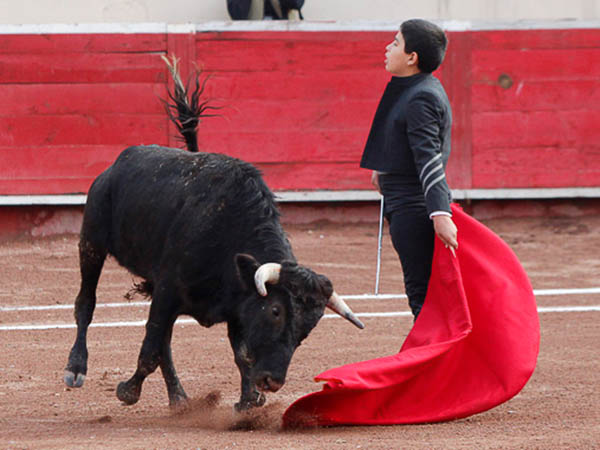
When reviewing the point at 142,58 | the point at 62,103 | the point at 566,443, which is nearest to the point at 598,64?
the point at 142,58

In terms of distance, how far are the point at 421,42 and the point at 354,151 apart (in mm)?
6221

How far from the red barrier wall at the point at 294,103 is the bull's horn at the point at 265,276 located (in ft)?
20.5

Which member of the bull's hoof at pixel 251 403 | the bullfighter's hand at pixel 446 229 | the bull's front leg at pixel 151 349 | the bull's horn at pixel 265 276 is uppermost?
the bullfighter's hand at pixel 446 229

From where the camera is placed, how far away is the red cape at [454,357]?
12.1 ft

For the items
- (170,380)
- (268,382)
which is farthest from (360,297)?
(268,382)

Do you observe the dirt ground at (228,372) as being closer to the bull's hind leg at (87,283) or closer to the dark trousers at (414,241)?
the bull's hind leg at (87,283)

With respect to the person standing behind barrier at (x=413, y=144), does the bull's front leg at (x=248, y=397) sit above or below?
below

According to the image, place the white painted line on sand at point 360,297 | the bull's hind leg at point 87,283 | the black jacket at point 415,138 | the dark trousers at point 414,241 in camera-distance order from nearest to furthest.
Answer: the black jacket at point 415,138
the dark trousers at point 414,241
the bull's hind leg at point 87,283
the white painted line on sand at point 360,297

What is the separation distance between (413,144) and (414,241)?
0.36 metres

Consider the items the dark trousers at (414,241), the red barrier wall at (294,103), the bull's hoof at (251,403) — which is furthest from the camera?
the red barrier wall at (294,103)

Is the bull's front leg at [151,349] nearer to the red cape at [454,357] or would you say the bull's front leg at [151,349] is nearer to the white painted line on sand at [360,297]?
the red cape at [454,357]

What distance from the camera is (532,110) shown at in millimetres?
10305

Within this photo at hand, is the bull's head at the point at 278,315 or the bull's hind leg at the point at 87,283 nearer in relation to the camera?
the bull's head at the point at 278,315

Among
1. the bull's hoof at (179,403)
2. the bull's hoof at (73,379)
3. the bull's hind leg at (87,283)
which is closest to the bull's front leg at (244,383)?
the bull's hoof at (179,403)
